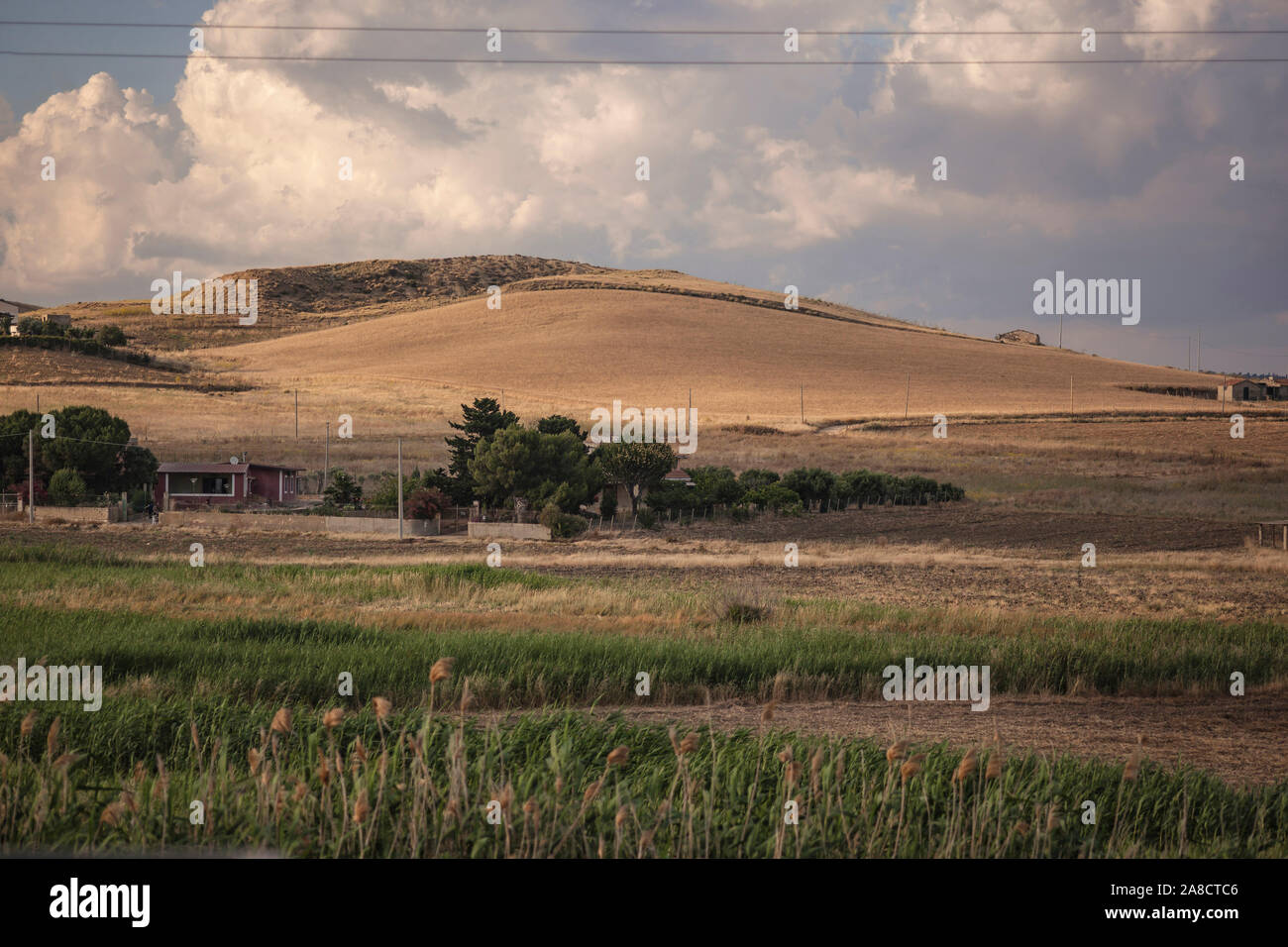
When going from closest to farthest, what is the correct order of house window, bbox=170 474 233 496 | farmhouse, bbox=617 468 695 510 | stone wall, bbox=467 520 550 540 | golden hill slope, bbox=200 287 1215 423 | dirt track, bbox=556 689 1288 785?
dirt track, bbox=556 689 1288 785 → stone wall, bbox=467 520 550 540 → house window, bbox=170 474 233 496 → farmhouse, bbox=617 468 695 510 → golden hill slope, bbox=200 287 1215 423

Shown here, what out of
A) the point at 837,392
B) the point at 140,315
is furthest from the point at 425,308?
the point at 837,392

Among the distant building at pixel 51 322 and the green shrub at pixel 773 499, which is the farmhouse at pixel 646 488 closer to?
the green shrub at pixel 773 499

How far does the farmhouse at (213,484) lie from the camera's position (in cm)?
5622

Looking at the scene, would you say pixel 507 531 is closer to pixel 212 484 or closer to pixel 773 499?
pixel 773 499

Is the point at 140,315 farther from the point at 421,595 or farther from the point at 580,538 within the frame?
the point at 421,595

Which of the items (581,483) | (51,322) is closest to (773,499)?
(581,483)

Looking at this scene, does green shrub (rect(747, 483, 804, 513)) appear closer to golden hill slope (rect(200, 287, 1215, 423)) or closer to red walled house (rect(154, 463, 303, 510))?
red walled house (rect(154, 463, 303, 510))

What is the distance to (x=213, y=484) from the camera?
188 feet

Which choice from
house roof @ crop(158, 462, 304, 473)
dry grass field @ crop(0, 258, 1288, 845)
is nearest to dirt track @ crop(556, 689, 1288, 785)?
dry grass field @ crop(0, 258, 1288, 845)

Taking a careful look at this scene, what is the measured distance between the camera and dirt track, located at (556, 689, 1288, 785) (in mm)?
13414

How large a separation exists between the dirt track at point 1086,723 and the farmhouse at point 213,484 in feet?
153

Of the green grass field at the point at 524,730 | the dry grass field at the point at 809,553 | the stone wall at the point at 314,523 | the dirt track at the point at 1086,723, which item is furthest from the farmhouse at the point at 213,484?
the dirt track at the point at 1086,723
